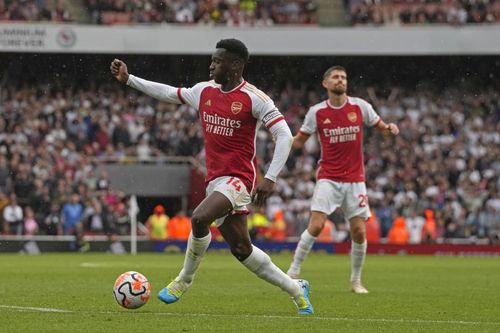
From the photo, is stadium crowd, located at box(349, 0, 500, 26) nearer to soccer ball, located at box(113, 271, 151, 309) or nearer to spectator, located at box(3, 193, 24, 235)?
spectator, located at box(3, 193, 24, 235)

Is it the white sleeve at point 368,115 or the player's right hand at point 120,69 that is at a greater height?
the player's right hand at point 120,69

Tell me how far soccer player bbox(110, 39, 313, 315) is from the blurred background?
60.3 ft

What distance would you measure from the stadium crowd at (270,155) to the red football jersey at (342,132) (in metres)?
15.2

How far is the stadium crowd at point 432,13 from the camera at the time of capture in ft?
122

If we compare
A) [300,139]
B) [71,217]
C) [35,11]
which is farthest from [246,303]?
[35,11]

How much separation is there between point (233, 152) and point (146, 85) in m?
1.04

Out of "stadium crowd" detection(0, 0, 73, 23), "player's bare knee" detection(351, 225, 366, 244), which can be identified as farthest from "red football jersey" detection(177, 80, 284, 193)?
"stadium crowd" detection(0, 0, 73, 23)

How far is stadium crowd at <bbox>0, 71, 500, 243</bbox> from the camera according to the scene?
2964cm

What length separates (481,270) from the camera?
20.6 metres

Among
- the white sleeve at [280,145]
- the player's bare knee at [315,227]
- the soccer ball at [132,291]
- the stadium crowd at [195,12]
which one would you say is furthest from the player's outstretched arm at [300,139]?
the stadium crowd at [195,12]

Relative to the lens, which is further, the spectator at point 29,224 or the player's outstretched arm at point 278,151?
the spectator at point 29,224

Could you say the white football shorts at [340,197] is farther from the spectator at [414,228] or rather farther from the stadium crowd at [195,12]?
the stadium crowd at [195,12]

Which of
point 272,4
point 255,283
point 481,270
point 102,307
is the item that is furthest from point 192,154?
point 102,307

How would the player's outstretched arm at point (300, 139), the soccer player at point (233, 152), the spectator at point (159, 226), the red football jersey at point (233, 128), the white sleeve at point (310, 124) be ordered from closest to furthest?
the soccer player at point (233, 152), the red football jersey at point (233, 128), the player's outstretched arm at point (300, 139), the white sleeve at point (310, 124), the spectator at point (159, 226)
